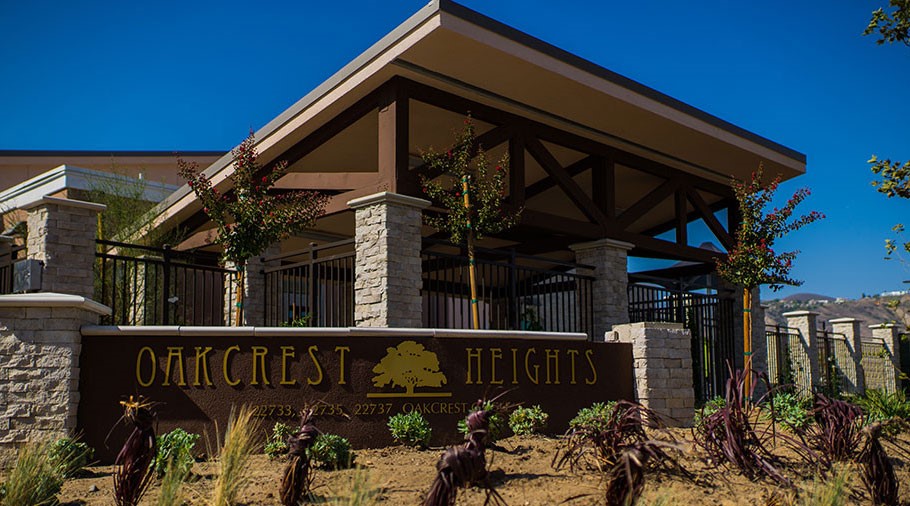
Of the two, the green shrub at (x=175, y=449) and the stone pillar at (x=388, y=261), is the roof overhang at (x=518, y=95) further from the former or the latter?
the green shrub at (x=175, y=449)

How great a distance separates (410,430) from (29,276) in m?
5.59

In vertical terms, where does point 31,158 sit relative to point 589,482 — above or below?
above

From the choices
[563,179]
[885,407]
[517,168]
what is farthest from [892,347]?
[517,168]

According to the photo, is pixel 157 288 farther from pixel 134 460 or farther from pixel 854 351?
pixel 854 351

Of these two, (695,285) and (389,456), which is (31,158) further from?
(389,456)

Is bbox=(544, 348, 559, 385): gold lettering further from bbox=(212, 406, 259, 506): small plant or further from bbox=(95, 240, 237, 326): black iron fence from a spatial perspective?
bbox=(95, 240, 237, 326): black iron fence

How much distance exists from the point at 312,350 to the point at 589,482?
135 inches

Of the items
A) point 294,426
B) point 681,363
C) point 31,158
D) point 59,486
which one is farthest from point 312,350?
point 31,158

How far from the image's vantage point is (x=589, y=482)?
7.35m

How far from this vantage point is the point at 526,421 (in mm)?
9789

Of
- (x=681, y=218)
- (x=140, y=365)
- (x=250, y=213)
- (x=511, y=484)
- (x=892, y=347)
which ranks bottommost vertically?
(x=511, y=484)

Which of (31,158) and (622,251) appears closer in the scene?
(622,251)

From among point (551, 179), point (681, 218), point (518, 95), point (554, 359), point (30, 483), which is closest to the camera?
point (30, 483)

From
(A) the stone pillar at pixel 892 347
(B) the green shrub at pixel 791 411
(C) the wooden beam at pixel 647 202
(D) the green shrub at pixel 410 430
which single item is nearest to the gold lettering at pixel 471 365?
(D) the green shrub at pixel 410 430
